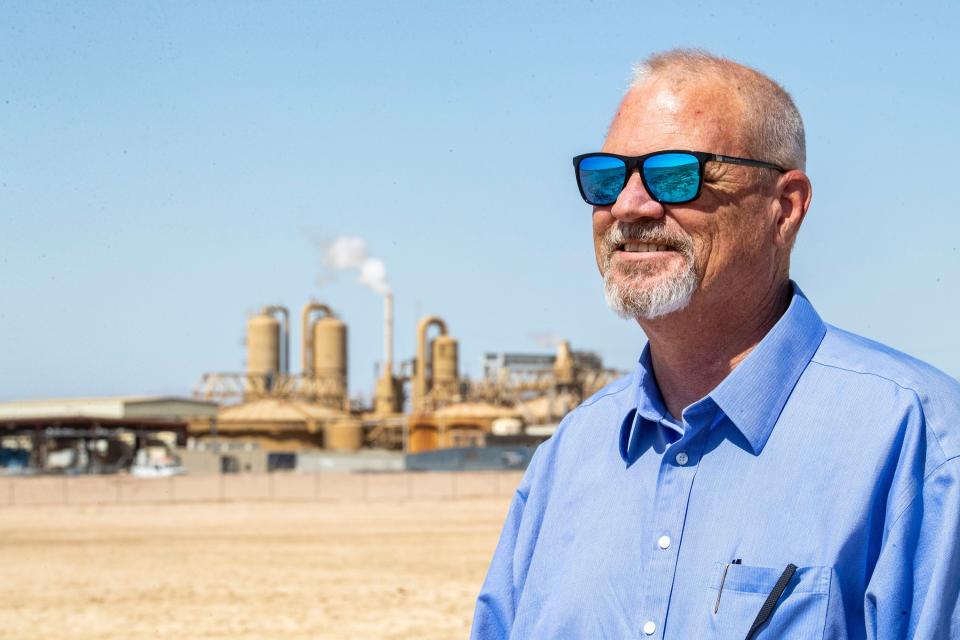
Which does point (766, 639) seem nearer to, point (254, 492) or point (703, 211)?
point (703, 211)

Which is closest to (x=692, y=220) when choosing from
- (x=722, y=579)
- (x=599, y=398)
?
(x=599, y=398)

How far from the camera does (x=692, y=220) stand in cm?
204

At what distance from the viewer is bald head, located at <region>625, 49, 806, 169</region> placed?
2.03 m

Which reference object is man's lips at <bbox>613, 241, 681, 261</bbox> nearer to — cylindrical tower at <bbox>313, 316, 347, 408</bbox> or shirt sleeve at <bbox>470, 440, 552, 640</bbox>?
shirt sleeve at <bbox>470, 440, 552, 640</bbox>

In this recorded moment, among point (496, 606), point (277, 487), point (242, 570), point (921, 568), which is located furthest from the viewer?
point (277, 487)

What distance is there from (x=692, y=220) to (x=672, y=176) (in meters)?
0.08

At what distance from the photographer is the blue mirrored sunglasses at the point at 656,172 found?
6.57 ft

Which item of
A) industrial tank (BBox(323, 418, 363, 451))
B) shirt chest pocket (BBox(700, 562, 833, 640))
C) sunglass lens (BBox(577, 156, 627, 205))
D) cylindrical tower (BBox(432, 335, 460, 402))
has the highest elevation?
sunglass lens (BBox(577, 156, 627, 205))

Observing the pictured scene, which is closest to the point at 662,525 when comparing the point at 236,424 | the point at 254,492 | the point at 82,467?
the point at 254,492

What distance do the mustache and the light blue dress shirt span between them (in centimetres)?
20

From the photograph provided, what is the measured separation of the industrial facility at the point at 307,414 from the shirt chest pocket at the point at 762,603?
4301 centimetres

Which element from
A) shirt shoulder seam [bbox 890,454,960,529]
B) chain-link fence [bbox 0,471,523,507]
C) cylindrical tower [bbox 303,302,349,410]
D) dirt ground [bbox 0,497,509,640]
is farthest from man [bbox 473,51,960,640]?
cylindrical tower [bbox 303,302,349,410]

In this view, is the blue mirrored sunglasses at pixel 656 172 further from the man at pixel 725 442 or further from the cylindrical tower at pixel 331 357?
the cylindrical tower at pixel 331 357

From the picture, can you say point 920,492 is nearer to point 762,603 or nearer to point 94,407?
point 762,603
